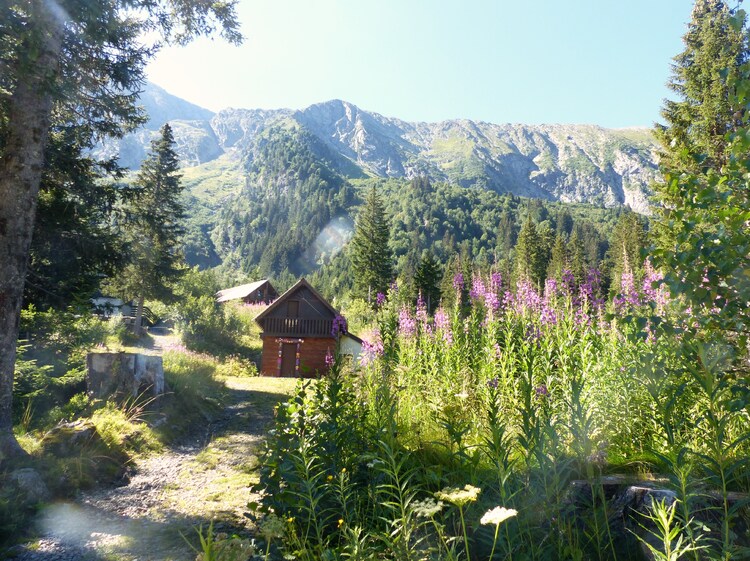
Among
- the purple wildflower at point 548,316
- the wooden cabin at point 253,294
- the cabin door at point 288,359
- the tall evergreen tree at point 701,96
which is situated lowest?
the cabin door at point 288,359

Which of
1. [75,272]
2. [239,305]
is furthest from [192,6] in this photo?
[239,305]

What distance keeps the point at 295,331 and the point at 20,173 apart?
67.7 ft

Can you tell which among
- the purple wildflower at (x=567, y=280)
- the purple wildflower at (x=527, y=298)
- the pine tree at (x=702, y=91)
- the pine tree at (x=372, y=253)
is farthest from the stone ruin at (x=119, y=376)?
the pine tree at (x=372, y=253)

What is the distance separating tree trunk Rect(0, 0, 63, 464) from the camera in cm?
596

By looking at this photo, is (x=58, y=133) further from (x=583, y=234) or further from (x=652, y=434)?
(x=583, y=234)

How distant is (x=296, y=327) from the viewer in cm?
2655

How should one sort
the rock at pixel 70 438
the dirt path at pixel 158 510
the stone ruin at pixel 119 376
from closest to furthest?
1. the dirt path at pixel 158 510
2. the rock at pixel 70 438
3. the stone ruin at pixel 119 376

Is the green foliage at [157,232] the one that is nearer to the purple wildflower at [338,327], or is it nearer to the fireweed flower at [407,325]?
the purple wildflower at [338,327]

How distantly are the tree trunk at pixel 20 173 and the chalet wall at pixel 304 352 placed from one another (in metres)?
19.9

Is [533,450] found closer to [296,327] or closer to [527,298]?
[527,298]

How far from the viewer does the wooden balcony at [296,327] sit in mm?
26234

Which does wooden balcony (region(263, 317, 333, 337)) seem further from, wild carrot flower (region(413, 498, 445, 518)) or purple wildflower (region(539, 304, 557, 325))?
wild carrot flower (region(413, 498, 445, 518))

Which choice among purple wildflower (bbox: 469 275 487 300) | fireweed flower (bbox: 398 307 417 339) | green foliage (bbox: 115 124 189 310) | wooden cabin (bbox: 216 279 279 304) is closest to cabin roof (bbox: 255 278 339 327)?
A: green foliage (bbox: 115 124 189 310)

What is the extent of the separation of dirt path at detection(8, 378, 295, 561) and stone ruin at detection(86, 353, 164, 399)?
73.3 inches
